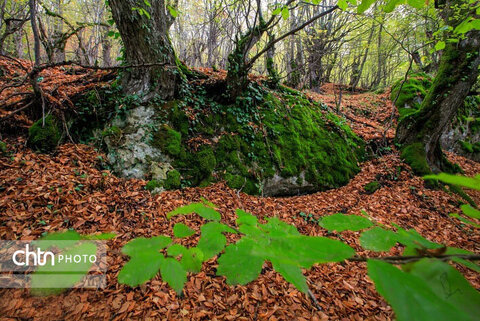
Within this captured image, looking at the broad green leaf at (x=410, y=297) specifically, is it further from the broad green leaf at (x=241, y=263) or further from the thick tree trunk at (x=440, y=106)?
the thick tree trunk at (x=440, y=106)

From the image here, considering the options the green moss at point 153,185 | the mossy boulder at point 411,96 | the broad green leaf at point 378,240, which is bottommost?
the green moss at point 153,185

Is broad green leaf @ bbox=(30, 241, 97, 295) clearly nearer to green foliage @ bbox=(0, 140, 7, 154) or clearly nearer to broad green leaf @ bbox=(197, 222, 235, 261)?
broad green leaf @ bbox=(197, 222, 235, 261)

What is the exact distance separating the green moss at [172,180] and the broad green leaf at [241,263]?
3.30 m

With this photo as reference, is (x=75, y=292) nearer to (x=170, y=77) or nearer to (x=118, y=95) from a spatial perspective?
(x=118, y=95)

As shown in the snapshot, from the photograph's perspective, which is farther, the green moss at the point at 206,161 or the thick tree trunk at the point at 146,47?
the green moss at the point at 206,161

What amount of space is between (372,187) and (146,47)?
579 centimetres

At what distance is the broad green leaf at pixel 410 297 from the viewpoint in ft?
1.04

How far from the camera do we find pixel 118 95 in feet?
13.5

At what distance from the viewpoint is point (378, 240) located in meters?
0.61

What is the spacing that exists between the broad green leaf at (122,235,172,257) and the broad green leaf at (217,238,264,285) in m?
0.21

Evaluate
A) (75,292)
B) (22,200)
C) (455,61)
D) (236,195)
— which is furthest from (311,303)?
(455,61)

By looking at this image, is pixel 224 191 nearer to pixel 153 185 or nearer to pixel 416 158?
pixel 153 185

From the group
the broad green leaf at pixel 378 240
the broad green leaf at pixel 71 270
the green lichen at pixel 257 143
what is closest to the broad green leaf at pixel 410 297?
the broad green leaf at pixel 378 240

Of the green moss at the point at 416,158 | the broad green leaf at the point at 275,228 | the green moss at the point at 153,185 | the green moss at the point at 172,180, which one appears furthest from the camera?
the green moss at the point at 416,158
